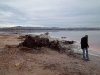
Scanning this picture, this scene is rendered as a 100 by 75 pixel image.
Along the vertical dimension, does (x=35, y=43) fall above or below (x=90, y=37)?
above

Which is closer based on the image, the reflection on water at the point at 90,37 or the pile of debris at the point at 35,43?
the pile of debris at the point at 35,43

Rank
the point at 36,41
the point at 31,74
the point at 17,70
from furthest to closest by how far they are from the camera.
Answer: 1. the point at 36,41
2. the point at 17,70
3. the point at 31,74

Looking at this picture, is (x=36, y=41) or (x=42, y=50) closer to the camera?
(x=42, y=50)

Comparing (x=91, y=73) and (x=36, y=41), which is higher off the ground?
(x=36, y=41)

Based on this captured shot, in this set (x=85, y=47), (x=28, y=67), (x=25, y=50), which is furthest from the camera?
(x=25, y=50)

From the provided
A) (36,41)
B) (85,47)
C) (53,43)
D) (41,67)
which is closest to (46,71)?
(41,67)

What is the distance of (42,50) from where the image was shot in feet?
43.3

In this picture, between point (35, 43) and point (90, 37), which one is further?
point (90, 37)

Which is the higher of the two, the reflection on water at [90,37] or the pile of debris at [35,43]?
the pile of debris at [35,43]

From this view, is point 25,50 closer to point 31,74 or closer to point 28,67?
point 28,67

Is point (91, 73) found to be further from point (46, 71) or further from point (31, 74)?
point (31, 74)

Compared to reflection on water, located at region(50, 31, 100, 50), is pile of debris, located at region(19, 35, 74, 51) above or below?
above

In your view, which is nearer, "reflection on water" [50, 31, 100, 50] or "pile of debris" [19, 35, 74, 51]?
"pile of debris" [19, 35, 74, 51]

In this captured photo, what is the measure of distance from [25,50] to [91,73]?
6.67m
